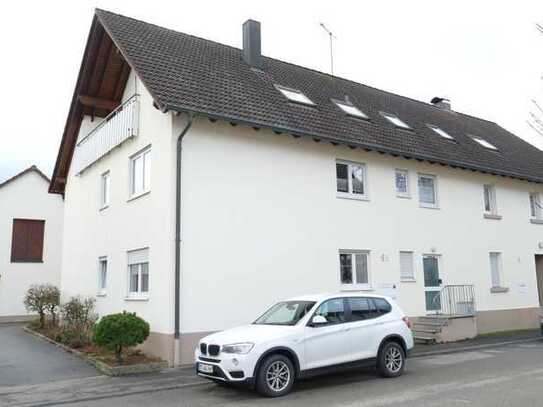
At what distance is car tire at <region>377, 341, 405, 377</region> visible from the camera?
10.1 meters

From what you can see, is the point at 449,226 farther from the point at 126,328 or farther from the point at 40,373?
the point at 40,373

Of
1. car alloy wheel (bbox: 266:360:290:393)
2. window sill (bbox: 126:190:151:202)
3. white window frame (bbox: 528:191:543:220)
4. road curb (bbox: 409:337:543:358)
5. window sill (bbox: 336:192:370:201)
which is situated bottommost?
road curb (bbox: 409:337:543:358)

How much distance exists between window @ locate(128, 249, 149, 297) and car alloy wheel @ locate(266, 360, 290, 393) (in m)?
5.63

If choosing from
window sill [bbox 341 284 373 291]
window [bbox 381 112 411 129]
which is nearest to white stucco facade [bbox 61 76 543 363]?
window sill [bbox 341 284 373 291]

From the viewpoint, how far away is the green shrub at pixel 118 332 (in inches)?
444

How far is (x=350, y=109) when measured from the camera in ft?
61.2

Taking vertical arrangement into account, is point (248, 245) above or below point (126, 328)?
above

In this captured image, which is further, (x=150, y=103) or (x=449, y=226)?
(x=449, y=226)

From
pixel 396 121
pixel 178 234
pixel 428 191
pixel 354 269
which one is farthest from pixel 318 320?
pixel 396 121

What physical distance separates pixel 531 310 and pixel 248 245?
13065mm

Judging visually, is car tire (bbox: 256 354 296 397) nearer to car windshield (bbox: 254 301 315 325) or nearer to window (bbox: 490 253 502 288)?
car windshield (bbox: 254 301 315 325)

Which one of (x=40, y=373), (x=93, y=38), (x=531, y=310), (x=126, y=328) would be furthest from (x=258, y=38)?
(x=531, y=310)

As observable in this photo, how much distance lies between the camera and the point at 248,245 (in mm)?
13414

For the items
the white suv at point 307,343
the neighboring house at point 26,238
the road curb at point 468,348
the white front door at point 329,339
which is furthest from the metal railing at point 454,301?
the neighboring house at point 26,238
